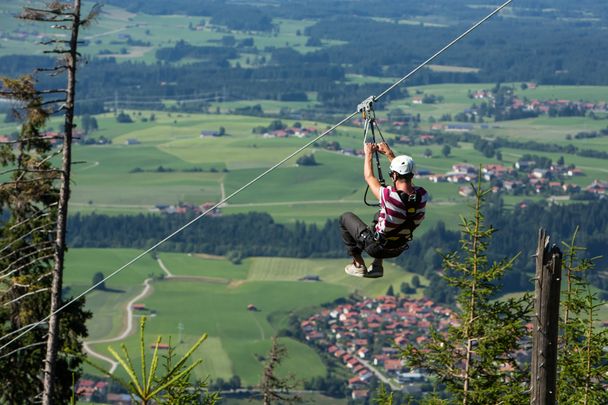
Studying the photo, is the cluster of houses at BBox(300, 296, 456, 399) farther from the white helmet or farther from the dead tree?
the white helmet

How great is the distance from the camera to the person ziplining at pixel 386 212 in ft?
29.3

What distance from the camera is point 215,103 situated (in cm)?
13888

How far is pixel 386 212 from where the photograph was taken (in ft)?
29.8

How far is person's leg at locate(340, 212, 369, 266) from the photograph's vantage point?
9.89m

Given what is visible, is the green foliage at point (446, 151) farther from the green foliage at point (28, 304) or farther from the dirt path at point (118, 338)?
the green foliage at point (28, 304)

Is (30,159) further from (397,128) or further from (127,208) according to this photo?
(397,128)

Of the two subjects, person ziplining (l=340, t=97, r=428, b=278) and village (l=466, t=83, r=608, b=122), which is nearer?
person ziplining (l=340, t=97, r=428, b=278)

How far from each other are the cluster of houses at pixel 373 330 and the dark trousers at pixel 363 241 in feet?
124

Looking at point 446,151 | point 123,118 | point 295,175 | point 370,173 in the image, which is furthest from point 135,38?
point 370,173

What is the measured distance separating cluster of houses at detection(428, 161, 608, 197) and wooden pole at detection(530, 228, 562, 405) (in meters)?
77.9

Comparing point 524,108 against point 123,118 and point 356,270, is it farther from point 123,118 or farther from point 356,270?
point 356,270

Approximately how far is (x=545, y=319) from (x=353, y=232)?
11.1 feet

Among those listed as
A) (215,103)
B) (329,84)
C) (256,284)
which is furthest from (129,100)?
(256,284)

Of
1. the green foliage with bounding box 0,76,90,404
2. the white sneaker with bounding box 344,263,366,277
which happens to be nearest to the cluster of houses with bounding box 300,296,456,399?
the green foliage with bounding box 0,76,90,404
